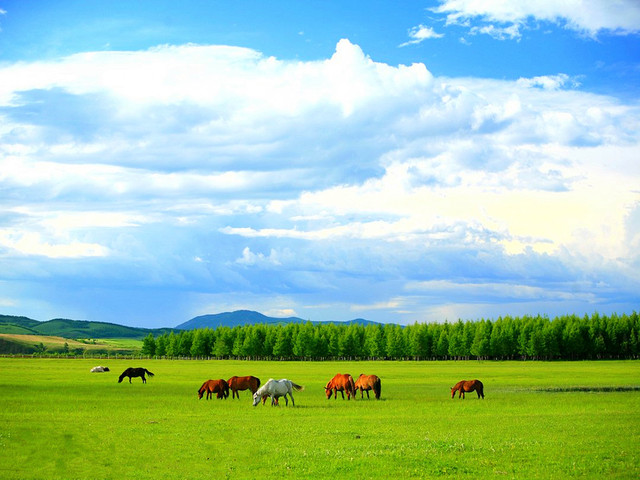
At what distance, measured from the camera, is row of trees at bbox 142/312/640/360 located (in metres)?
150

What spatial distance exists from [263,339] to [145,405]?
5320 inches

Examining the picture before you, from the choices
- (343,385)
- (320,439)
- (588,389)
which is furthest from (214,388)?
(588,389)

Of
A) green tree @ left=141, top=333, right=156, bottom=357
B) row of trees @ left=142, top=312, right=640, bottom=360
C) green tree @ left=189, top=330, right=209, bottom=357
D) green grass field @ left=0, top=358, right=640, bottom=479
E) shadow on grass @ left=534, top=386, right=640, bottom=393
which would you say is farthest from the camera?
green tree @ left=141, top=333, right=156, bottom=357

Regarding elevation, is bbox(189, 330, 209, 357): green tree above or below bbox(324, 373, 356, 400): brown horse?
below

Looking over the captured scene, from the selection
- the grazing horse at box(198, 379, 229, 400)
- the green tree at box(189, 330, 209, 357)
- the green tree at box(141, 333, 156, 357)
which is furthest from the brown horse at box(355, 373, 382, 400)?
the green tree at box(141, 333, 156, 357)

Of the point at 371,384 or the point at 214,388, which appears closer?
the point at 214,388

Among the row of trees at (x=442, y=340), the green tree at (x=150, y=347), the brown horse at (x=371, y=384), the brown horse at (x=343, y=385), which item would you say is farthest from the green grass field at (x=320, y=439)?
the green tree at (x=150, y=347)

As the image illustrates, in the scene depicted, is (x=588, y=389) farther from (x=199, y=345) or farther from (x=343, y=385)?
(x=199, y=345)

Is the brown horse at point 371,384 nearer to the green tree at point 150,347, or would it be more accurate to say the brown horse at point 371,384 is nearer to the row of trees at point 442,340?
the row of trees at point 442,340

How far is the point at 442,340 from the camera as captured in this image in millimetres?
157750

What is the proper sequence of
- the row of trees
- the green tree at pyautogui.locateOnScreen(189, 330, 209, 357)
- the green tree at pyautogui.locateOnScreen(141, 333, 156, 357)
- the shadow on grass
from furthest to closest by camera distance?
the green tree at pyautogui.locateOnScreen(141, 333, 156, 357), the green tree at pyautogui.locateOnScreen(189, 330, 209, 357), the row of trees, the shadow on grass

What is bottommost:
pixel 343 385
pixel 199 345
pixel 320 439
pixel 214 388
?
pixel 199 345

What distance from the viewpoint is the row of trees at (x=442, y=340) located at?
492ft

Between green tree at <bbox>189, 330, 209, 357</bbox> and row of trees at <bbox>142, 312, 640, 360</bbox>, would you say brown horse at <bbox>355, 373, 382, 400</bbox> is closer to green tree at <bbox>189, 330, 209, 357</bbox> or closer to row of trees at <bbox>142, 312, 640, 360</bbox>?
row of trees at <bbox>142, 312, 640, 360</bbox>
